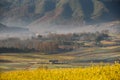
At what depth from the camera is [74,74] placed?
40.4 ft

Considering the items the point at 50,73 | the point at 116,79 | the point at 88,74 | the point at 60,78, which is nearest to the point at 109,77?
the point at 116,79

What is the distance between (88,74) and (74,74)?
1.97 ft

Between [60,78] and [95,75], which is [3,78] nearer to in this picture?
[60,78]

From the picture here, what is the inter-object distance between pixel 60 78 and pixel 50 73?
1117 millimetres

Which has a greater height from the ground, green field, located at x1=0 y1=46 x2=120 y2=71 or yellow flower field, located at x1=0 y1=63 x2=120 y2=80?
green field, located at x1=0 y1=46 x2=120 y2=71

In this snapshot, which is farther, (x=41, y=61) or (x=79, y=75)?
(x=41, y=61)

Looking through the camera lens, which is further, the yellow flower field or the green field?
the green field

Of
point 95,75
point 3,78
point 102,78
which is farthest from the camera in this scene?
point 3,78

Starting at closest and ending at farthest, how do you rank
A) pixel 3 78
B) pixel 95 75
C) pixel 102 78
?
pixel 102 78 < pixel 95 75 < pixel 3 78

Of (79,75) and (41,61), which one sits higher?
(41,61)

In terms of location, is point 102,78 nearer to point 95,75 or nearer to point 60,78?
point 95,75

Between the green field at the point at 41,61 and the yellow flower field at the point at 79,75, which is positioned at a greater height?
the green field at the point at 41,61

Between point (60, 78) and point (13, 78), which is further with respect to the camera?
point (13, 78)

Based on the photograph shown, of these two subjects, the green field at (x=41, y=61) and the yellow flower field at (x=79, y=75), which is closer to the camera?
the yellow flower field at (x=79, y=75)
